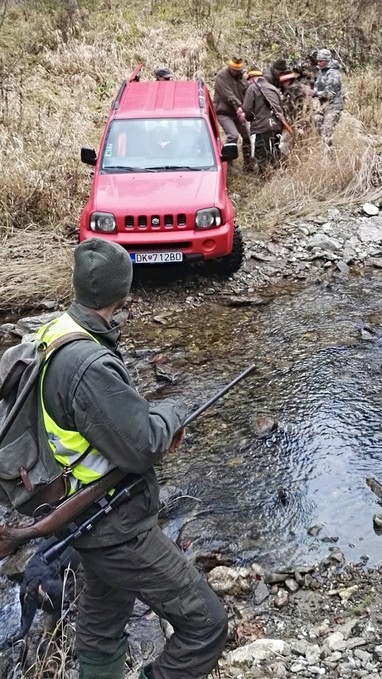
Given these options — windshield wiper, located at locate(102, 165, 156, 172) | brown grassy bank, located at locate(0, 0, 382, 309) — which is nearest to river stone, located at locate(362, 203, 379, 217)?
brown grassy bank, located at locate(0, 0, 382, 309)

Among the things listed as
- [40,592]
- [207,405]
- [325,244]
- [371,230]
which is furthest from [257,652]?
[371,230]

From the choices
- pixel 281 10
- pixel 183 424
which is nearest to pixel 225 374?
pixel 183 424

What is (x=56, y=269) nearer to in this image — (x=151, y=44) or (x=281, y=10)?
(x=151, y=44)

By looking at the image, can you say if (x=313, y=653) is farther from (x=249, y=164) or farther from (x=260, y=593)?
(x=249, y=164)

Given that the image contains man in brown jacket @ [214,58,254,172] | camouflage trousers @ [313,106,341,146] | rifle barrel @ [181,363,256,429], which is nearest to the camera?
rifle barrel @ [181,363,256,429]

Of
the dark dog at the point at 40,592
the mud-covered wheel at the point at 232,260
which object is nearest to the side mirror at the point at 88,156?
the mud-covered wheel at the point at 232,260

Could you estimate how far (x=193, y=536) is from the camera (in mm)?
3896

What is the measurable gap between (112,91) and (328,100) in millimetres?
4837

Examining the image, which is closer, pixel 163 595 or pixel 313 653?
pixel 163 595

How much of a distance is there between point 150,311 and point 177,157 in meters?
1.73

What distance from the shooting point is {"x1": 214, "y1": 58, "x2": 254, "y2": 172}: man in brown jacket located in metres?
9.86

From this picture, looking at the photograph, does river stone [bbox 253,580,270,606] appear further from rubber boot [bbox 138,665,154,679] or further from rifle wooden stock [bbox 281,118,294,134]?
rifle wooden stock [bbox 281,118,294,134]

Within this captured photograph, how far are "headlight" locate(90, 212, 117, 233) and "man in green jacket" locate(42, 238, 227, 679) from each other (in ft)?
13.9

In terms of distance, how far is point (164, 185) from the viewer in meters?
6.75
